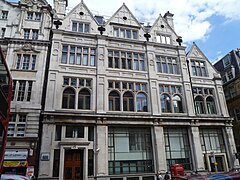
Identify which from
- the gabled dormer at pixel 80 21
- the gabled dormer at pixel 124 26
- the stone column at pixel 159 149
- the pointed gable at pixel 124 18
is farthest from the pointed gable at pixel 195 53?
the gabled dormer at pixel 80 21

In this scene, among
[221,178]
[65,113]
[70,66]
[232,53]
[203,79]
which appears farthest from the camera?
[232,53]

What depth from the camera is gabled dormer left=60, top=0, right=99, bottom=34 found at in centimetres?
2270

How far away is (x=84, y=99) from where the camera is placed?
2020 centimetres

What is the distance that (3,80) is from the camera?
8.75m

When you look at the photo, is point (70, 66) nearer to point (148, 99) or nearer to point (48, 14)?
point (48, 14)

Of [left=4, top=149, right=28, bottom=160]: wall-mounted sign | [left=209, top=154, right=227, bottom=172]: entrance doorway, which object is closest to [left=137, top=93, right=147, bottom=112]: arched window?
[left=209, top=154, right=227, bottom=172]: entrance doorway

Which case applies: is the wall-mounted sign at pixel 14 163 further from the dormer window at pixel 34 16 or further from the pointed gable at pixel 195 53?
the pointed gable at pixel 195 53

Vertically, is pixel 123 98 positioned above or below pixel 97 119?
above

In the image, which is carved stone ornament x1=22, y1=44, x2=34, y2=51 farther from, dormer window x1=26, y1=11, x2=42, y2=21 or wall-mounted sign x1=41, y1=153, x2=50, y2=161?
wall-mounted sign x1=41, y1=153, x2=50, y2=161

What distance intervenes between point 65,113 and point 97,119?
9.92 ft

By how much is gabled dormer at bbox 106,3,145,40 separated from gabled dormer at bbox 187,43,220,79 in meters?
→ 7.18

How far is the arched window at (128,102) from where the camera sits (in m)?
21.0

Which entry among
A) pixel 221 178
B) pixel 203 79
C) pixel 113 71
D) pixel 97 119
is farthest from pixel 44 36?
pixel 221 178

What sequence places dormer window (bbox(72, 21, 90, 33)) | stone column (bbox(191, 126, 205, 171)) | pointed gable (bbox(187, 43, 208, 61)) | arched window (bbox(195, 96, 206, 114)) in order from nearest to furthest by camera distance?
stone column (bbox(191, 126, 205, 171)) → dormer window (bbox(72, 21, 90, 33)) → arched window (bbox(195, 96, 206, 114)) → pointed gable (bbox(187, 43, 208, 61))
